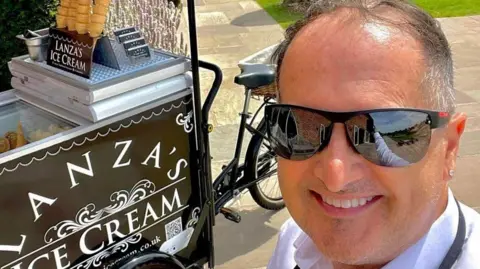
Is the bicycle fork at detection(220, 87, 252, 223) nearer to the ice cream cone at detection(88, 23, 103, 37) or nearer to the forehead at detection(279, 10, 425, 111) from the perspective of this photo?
the ice cream cone at detection(88, 23, 103, 37)

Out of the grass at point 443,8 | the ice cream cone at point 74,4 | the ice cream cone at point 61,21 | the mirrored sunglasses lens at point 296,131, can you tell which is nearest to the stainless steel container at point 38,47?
the ice cream cone at point 61,21

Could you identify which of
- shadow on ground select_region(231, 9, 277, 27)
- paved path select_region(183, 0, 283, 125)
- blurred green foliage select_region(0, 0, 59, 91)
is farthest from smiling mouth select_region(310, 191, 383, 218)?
shadow on ground select_region(231, 9, 277, 27)

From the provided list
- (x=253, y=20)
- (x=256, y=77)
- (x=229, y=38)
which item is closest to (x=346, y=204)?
(x=256, y=77)

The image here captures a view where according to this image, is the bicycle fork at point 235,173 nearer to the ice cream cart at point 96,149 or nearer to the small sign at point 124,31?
the ice cream cart at point 96,149

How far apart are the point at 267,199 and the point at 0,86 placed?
259 centimetres

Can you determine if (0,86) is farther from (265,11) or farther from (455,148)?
(265,11)

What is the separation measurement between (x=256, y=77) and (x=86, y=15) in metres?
1.26

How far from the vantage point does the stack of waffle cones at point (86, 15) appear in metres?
2.52

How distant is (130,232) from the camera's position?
281 centimetres

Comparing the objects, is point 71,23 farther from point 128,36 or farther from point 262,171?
point 262,171

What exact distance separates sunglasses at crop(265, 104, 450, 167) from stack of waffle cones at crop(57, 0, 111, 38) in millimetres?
1540

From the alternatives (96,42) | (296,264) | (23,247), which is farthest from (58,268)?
(296,264)

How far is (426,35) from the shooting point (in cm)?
115

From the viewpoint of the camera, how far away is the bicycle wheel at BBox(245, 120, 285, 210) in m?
3.87
